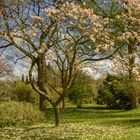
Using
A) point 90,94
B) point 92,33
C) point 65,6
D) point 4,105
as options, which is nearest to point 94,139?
point 92,33

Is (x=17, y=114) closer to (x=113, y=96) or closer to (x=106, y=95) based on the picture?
(x=113, y=96)

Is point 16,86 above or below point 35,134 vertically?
above

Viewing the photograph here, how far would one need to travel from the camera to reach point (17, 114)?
24.4 m

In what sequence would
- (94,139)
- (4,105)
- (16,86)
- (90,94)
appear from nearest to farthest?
(94,139), (4,105), (16,86), (90,94)

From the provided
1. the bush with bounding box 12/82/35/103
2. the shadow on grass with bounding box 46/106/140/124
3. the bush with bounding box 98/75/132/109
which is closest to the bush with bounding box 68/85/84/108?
the bush with bounding box 98/75/132/109

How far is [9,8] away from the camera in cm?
1961

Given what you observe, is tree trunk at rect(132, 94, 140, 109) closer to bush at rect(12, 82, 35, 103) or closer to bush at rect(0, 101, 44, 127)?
bush at rect(12, 82, 35, 103)

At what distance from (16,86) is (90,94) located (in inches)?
500

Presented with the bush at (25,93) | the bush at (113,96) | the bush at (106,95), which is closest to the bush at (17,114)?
the bush at (113,96)

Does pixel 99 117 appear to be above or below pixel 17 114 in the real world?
below

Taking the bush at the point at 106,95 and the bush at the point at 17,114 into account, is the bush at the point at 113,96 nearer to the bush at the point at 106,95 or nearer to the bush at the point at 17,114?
the bush at the point at 106,95

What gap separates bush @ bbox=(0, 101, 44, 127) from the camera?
23.9 m

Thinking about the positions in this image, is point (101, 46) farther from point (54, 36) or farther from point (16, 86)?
point (16, 86)

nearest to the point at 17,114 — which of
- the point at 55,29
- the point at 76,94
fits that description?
the point at 55,29
